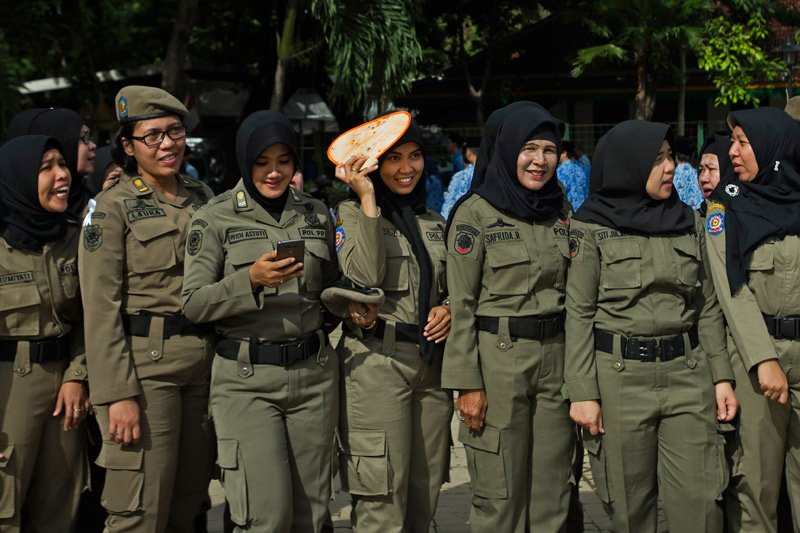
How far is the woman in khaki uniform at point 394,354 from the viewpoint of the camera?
13.8 feet

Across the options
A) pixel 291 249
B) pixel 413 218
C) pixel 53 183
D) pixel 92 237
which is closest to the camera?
pixel 291 249

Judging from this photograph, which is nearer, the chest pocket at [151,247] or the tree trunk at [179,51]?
the chest pocket at [151,247]

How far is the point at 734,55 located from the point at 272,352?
46.8 feet

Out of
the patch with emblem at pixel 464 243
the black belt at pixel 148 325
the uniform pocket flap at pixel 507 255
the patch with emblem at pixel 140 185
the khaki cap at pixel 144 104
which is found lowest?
the black belt at pixel 148 325

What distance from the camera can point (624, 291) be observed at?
4219 millimetres

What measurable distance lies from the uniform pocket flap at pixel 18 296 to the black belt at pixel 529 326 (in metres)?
1.86

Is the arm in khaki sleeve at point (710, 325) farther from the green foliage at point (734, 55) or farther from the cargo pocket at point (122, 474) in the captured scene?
the green foliage at point (734, 55)

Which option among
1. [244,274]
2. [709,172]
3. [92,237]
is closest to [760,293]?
[709,172]

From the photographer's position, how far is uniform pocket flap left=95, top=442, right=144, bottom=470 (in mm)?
4102

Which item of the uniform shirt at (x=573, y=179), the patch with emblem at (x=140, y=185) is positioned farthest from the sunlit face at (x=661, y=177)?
the uniform shirt at (x=573, y=179)

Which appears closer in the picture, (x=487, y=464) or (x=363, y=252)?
(x=363, y=252)

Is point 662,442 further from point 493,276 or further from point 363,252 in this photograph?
point 363,252

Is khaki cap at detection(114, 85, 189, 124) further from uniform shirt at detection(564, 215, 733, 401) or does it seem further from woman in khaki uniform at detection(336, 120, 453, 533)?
uniform shirt at detection(564, 215, 733, 401)

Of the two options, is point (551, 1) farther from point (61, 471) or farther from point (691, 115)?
point (61, 471)
